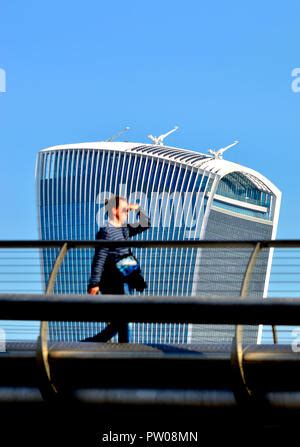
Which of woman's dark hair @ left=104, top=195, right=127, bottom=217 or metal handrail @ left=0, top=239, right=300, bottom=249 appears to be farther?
woman's dark hair @ left=104, top=195, right=127, bottom=217

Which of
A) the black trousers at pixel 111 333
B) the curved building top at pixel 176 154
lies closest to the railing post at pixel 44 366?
the black trousers at pixel 111 333

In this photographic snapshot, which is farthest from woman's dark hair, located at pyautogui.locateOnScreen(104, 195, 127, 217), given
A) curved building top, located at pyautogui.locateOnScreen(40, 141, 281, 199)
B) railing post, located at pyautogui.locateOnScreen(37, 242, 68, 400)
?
curved building top, located at pyautogui.locateOnScreen(40, 141, 281, 199)

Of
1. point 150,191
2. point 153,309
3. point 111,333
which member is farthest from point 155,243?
point 150,191

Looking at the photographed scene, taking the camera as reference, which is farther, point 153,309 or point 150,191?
point 150,191

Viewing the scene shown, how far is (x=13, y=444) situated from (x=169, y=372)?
1.29 m

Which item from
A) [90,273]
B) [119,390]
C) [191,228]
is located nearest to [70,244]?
[90,273]

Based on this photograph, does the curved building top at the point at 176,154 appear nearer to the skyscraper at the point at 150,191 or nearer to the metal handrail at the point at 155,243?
the skyscraper at the point at 150,191

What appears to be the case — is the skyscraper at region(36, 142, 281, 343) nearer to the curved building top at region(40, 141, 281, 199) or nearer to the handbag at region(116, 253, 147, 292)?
the curved building top at region(40, 141, 281, 199)

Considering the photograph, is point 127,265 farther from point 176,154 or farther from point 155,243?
point 176,154

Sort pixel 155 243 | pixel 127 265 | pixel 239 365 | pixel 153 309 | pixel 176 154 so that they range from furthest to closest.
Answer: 1. pixel 176 154
2. pixel 127 265
3. pixel 155 243
4. pixel 239 365
5. pixel 153 309

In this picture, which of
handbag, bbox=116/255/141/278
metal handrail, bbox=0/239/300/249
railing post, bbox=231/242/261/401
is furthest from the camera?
handbag, bbox=116/255/141/278

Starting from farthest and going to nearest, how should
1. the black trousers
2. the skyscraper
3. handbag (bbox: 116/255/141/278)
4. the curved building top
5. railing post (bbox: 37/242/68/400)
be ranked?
the curved building top, the skyscraper, handbag (bbox: 116/255/141/278), the black trousers, railing post (bbox: 37/242/68/400)

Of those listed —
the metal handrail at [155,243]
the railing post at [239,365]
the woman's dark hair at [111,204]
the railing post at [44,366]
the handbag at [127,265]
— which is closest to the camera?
the railing post at [239,365]

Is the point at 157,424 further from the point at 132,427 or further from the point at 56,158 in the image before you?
the point at 56,158
